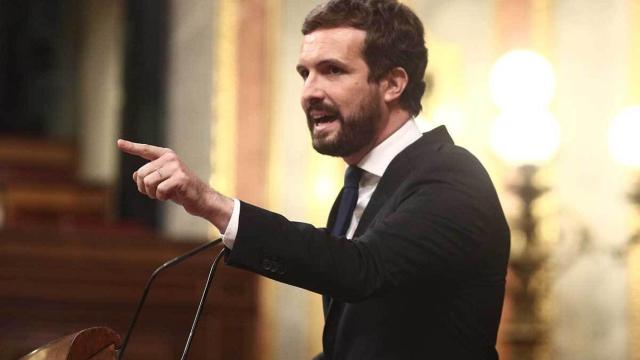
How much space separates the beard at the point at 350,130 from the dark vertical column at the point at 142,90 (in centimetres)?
451

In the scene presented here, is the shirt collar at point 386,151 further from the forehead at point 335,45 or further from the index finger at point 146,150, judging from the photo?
the index finger at point 146,150

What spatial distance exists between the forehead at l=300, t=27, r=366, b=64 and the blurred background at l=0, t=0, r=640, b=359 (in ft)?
8.11

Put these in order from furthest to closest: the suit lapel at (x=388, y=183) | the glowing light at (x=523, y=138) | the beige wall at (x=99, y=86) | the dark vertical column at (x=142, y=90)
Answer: the beige wall at (x=99, y=86)
the dark vertical column at (x=142, y=90)
the glowing light at (x=523, y=138)
the suit lapel at (x=388, y=183)

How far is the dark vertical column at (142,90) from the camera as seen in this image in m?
6.48

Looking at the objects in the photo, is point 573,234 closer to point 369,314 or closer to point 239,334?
point 239,334

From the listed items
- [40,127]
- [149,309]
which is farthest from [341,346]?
[40,127]

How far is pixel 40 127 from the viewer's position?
8516 mm

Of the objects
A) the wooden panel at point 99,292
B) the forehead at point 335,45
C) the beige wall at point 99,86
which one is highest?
the forehead at point 335,45

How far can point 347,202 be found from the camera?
2061 millimetres

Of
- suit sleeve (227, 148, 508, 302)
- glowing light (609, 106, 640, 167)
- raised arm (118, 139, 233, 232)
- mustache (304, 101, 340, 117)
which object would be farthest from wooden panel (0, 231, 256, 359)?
raised arm (118, 139, 233, 232)

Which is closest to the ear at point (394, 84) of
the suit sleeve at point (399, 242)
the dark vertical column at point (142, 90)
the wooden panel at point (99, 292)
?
the suit sleeve at point (399, 242)

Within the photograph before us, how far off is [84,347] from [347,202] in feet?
2.25

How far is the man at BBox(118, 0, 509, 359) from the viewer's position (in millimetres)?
1637

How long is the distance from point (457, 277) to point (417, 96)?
1.61 feet
